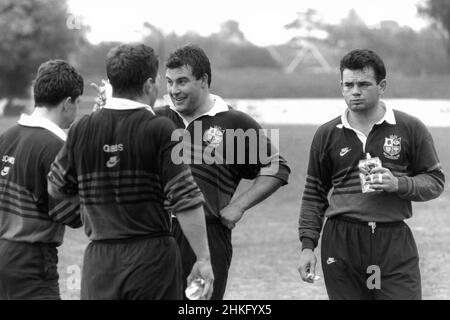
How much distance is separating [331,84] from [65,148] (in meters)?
55.4

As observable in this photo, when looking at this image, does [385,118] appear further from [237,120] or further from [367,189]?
[237,120]

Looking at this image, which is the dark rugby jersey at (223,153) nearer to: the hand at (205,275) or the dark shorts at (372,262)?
the dark shorts at (372,262)

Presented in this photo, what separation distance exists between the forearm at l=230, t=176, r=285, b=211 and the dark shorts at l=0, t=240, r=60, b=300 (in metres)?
1.30

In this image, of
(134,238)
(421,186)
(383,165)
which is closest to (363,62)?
(383,165)

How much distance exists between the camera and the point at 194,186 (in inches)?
198

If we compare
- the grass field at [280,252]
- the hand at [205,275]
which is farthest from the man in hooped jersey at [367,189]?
the grass field at [280,252]

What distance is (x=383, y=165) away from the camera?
5.93 meters

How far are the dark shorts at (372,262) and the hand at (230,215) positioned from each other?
644mm

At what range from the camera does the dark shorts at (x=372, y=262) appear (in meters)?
5.83

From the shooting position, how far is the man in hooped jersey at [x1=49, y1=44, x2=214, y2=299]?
4973mm

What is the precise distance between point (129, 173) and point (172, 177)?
0.24 metres

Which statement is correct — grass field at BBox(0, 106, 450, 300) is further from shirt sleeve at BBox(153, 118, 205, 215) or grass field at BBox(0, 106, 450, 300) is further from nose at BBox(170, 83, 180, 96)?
shirt sleeve at BBox(153, 118, 205, 215)

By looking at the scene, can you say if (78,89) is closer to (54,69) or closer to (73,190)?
(54,69)
